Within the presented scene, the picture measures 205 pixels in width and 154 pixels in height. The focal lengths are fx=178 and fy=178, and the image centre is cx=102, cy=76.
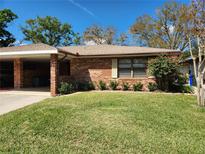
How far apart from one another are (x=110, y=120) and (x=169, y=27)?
27.2 m

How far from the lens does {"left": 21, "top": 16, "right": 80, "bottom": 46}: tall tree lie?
3609 centimetres

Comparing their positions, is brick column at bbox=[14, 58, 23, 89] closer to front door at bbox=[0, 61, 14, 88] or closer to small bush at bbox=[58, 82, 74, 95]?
front door at bbox=[0, 61, 14, 88]

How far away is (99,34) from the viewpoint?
34812mm

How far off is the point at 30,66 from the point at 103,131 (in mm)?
15637

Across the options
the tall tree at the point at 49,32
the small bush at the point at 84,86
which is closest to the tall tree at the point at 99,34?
the tall tree at the point at 49,32

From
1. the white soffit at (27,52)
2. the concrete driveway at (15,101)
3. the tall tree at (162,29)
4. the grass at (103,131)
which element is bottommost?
the grass at (103,131)

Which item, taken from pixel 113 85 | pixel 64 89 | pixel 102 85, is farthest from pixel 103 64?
pixel 64 89

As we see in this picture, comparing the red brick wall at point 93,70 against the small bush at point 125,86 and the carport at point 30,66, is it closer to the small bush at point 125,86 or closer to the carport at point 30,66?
the small bush at point 125,86

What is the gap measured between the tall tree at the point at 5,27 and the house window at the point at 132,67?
24409 millimetres

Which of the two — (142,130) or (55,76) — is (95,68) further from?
(142,130)

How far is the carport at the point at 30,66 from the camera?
1081cm

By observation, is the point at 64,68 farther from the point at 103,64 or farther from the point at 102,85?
the point at 102,85

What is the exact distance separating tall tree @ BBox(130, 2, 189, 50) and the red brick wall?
676 inches

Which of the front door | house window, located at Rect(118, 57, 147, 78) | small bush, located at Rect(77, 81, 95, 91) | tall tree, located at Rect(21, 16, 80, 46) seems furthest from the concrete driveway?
tall tree, located at Rect(21, 16, 80, 46)
